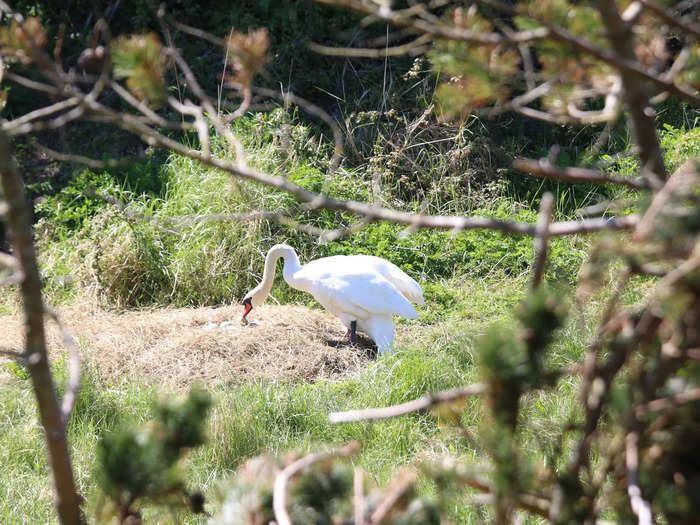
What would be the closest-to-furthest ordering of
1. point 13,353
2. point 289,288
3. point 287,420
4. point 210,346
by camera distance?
1. point 13,353
2. point 287,420
3. point 210,346
4. point 289,288

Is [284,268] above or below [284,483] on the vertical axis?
below

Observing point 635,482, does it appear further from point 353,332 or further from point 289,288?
point 289,288

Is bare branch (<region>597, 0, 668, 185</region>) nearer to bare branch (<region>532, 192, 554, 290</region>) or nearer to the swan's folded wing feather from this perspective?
bare branch (<region>532, 192, 554, 290</region>)

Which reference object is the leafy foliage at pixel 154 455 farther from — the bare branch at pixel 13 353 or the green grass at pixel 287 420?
the green grass at pixel 287 420

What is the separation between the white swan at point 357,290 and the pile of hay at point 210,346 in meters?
0.18

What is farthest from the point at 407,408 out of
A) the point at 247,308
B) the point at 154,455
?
the point at 247,308

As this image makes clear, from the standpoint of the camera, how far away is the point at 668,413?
1.08 meters

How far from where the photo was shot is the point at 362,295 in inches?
200

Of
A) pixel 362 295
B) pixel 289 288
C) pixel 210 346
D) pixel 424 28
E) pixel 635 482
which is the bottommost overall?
pixel 289 288

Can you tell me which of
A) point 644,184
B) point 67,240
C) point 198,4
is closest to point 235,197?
point 67,240

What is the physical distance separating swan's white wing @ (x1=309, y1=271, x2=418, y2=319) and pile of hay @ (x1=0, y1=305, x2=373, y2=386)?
267 mm

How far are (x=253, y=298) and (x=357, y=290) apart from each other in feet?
2.69

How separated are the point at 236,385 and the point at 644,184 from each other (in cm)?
355

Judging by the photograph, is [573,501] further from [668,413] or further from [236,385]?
[236,385]
